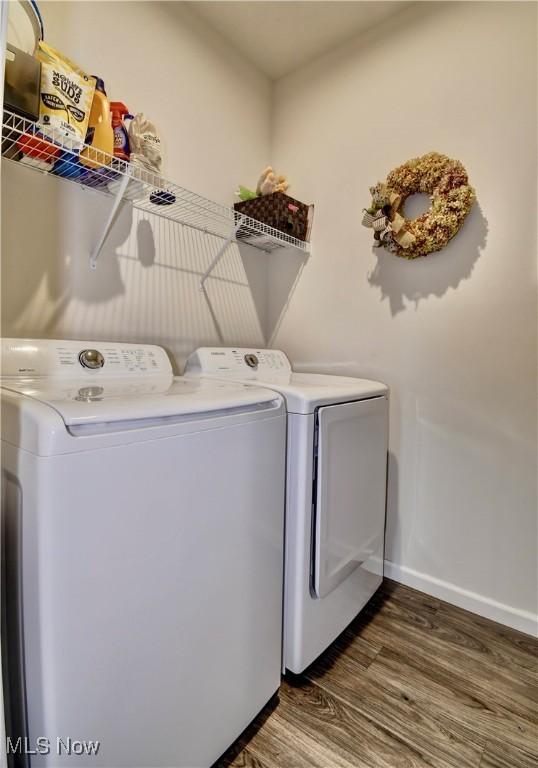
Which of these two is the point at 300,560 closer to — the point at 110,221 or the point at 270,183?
the point at 110,221

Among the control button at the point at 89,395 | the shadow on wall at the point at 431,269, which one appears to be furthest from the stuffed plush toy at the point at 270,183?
the control button at the point at 89,395

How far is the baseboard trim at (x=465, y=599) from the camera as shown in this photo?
1.49 meters

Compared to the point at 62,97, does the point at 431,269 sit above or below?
below

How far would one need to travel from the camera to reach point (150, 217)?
1.65 m

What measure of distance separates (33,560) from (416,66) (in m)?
2.26

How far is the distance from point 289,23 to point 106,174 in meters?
1.31

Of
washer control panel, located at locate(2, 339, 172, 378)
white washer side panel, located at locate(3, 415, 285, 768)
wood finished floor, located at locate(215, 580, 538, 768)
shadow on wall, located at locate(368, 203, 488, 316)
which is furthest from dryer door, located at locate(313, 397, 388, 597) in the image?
washer control panel, located at locate(2, 339, 172, 378)

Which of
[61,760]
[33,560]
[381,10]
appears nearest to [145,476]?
[33,560]

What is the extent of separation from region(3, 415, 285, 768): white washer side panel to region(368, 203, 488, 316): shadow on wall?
1.04 m

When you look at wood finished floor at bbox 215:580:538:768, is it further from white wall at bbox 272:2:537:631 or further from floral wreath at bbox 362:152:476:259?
floral wreath at bbox 362:152:476:259

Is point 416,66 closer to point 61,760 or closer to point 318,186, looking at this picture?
point 318,186

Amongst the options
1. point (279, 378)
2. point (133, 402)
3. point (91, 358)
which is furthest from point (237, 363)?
point (133, 402)

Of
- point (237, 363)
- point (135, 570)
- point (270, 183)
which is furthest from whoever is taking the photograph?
point (270, 183)

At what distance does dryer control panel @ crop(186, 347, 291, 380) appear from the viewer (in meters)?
1.68
